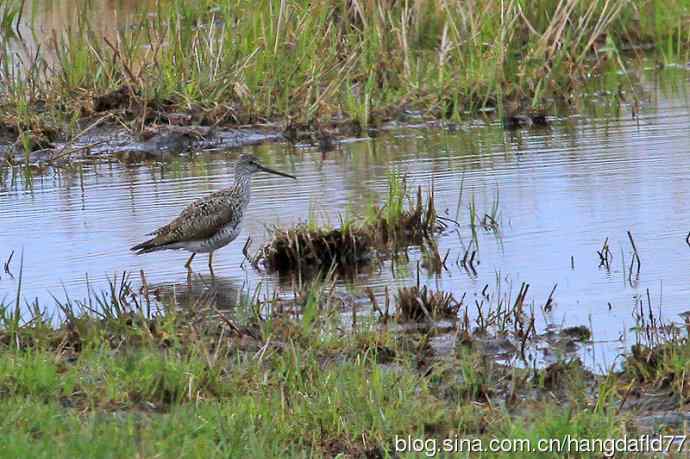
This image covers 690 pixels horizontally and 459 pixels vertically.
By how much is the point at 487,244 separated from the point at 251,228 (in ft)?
6.61

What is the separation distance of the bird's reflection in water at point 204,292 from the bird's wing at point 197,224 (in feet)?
0.97

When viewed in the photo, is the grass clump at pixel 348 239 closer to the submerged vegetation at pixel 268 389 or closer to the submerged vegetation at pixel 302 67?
the submerged vegetation at pixel 268 389

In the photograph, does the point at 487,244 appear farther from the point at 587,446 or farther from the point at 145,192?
the point at 587,446

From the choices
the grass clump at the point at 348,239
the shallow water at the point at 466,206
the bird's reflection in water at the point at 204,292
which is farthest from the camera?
the grass clump at the point at 348,239

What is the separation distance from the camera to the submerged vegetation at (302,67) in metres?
15.1

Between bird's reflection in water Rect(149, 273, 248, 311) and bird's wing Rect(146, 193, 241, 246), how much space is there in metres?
0.30

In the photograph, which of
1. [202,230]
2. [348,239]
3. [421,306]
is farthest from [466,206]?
[421,306]

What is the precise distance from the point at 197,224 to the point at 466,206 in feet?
7.64

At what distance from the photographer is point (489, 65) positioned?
1587cm

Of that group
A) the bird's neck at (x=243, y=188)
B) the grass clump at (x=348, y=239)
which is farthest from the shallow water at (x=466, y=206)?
the bird's neck at (x=243, y=188)

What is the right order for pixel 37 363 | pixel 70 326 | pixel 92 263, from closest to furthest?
pixel 37 363, pixel 70 326, pixel 92 263

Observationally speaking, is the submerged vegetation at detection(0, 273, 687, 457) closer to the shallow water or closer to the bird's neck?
the shallow water

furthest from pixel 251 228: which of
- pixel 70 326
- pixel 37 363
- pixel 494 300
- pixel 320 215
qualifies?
pixel 37 363

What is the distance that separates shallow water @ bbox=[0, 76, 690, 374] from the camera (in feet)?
30.3
